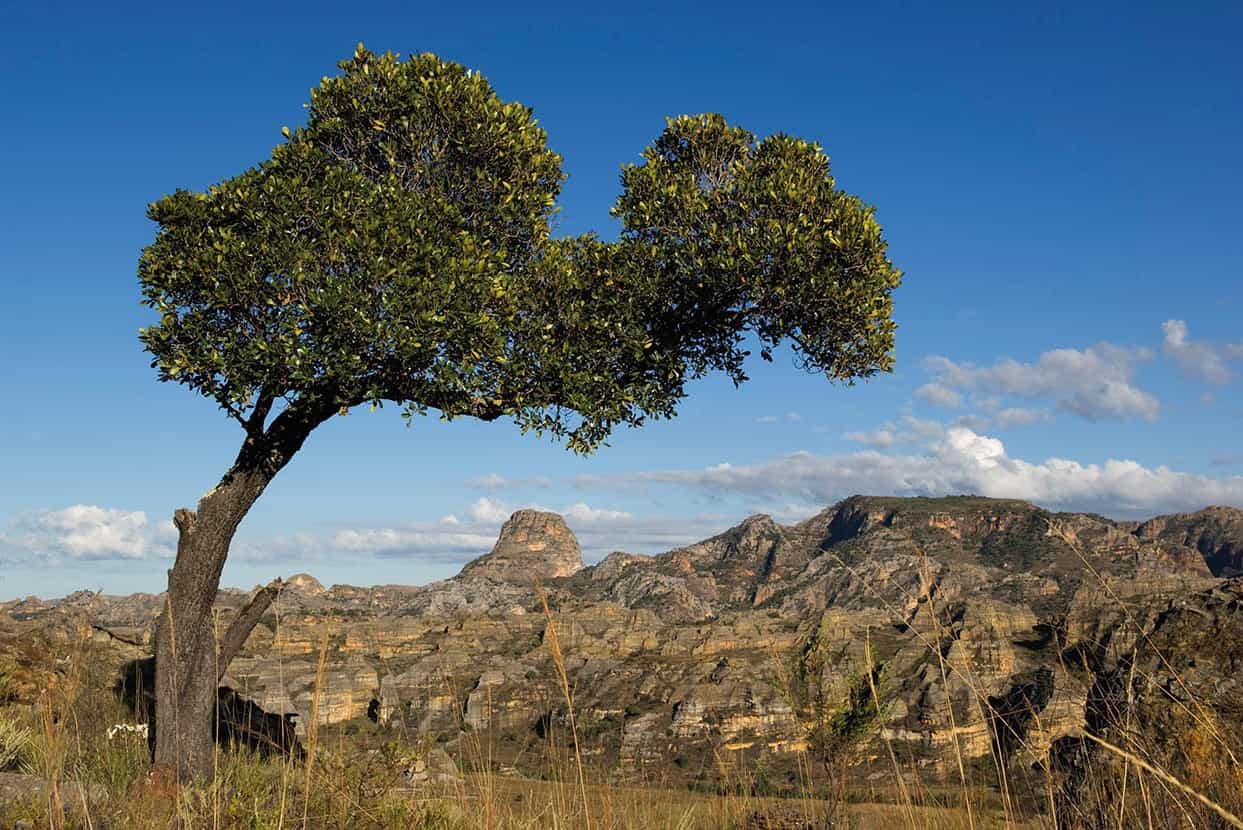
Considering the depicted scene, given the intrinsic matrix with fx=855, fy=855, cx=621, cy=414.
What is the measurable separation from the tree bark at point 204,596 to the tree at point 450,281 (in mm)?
36

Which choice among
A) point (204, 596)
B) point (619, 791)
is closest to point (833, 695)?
point (619, 791)

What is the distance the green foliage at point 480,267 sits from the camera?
44.2ft

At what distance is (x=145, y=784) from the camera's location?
11109 millimetres

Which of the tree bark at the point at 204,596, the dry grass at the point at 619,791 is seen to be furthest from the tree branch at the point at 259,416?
the dry grass at the point at 619,791

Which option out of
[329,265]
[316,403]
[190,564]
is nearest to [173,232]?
[329,265]

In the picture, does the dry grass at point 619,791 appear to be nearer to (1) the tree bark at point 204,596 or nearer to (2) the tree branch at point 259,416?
(1) the tree bark at point 204,596

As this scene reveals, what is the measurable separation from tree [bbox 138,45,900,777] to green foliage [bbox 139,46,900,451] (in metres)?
0.04

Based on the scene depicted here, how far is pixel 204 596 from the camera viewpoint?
13953 mm

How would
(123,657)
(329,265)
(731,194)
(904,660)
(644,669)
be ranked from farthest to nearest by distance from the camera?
(644,669) → (904,660) → (123,657) → (731,194) → (329,265)

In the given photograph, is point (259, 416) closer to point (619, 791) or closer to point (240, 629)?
point (240, 629)

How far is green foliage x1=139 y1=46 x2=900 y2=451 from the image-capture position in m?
13.5

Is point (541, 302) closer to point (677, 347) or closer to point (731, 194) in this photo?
point (677, 347)

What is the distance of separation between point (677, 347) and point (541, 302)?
124 inches

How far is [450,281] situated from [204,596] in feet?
21.4
